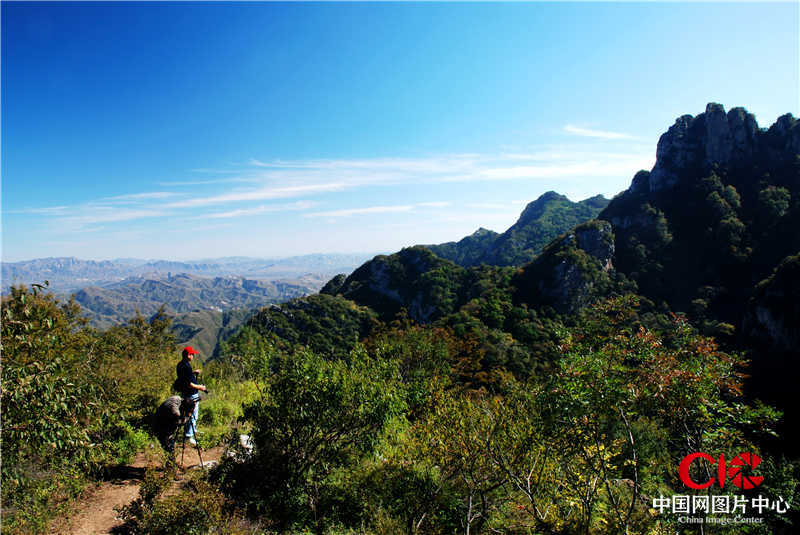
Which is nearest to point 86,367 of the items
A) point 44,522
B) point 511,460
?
point 44,522

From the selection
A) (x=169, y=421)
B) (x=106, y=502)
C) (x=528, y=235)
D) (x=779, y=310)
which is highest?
(x=528, y=235)

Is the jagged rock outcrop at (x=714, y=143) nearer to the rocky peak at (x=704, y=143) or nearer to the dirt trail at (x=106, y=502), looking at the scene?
the rocky peak at (x=704, y=143)

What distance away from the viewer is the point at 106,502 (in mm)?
7094

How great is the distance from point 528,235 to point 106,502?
162401 millimetres

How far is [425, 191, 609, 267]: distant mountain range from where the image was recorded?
471 ft

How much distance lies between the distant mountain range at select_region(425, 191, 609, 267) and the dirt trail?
135m

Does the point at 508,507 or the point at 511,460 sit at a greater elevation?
the point at 511,460

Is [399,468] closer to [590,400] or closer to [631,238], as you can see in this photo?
[590,400]

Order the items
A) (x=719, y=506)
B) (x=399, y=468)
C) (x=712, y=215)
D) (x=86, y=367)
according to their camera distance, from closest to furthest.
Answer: (x=719, y=506) < (x=399, y=468) < (x=86, y=367) < (x=712, y=215)

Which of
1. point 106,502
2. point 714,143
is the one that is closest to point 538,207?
point 714,143

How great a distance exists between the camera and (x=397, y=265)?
115312 millimetres

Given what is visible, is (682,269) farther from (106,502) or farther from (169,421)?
(106,502)

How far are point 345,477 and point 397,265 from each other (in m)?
107

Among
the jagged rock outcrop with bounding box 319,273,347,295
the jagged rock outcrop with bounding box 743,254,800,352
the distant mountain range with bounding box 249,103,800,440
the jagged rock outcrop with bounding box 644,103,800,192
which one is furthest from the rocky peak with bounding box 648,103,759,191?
the jagged rock outcrop with bounding box 319,273,347,295
